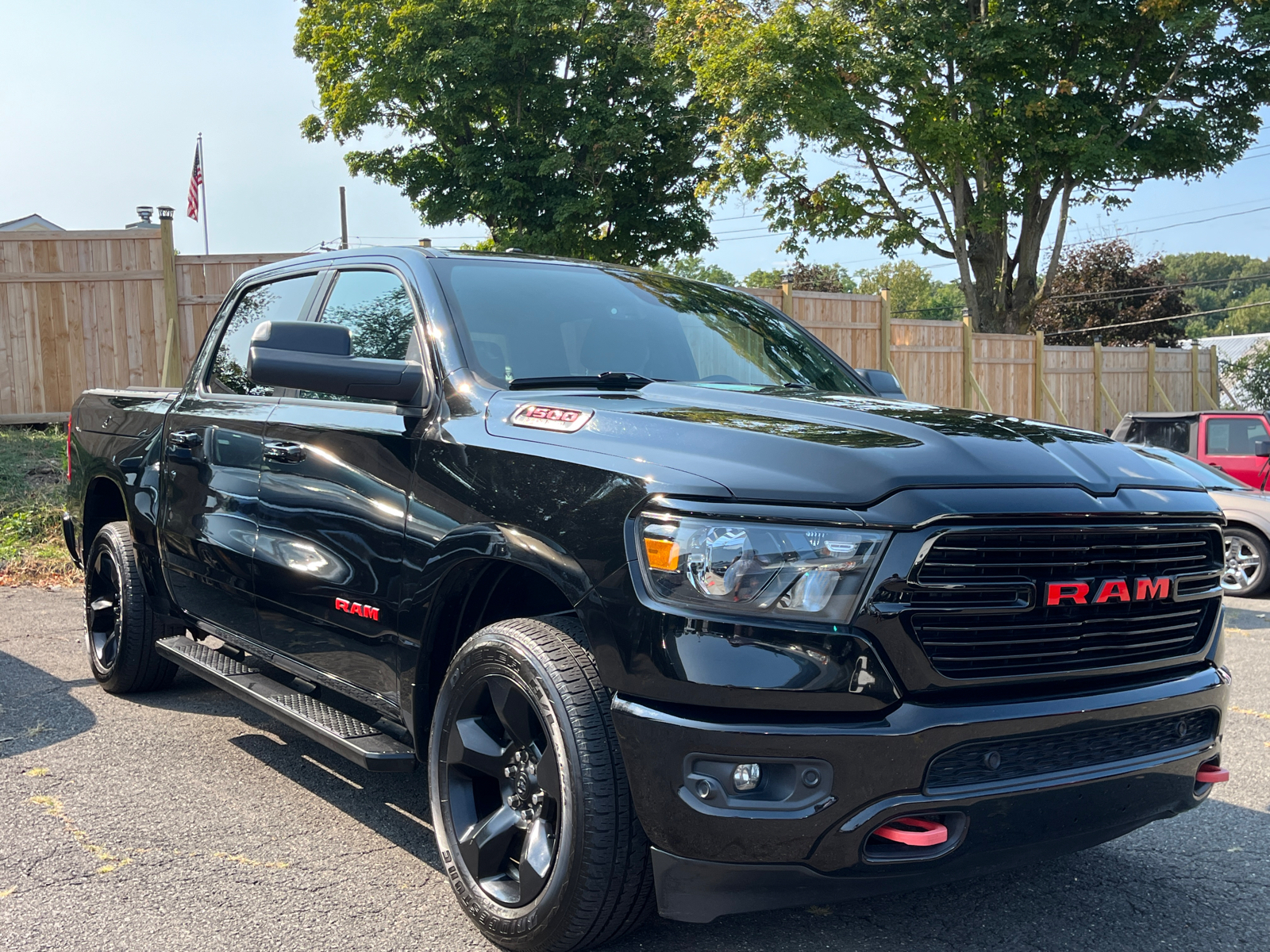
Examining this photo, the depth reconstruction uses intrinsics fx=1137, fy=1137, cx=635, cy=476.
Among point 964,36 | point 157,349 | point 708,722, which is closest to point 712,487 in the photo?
point 708,722

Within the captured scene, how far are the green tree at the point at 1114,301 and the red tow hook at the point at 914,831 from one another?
45.7 meters

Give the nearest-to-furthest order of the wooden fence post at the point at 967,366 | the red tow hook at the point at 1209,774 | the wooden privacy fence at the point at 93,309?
the red tow hook at the point at 1209,774 → the wooden privacy fence at the point at 93,309 → the wooden fence post at the point at 967,366

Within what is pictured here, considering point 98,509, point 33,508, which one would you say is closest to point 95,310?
point 33,508

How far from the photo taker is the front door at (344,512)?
3355 mm

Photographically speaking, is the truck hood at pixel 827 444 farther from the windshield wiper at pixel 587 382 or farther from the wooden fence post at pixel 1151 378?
the wooden fence post at pixel 1151 378

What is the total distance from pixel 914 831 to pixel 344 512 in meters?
1.96

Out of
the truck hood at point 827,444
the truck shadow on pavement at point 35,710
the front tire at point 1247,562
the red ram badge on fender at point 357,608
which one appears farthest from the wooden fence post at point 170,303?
the truck hood at point 827,444

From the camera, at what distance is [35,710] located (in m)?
5.24

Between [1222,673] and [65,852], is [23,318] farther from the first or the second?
[1222,673]

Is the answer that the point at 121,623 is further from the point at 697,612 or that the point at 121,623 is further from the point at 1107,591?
the point at 1107,591

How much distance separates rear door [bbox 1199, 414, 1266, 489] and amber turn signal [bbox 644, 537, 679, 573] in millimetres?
10812

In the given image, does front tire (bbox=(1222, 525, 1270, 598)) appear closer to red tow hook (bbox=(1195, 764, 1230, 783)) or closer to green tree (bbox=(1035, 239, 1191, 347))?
red tow hook (bbox=(1195, 764, 1230, 783))

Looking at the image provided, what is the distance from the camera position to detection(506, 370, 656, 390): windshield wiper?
11.0 ft

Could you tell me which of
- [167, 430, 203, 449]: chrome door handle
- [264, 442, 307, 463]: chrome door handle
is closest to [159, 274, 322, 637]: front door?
[167, 430, 203, 449]: chrome door handle
